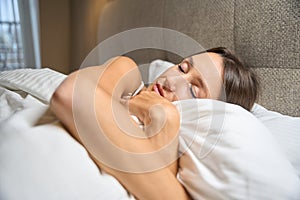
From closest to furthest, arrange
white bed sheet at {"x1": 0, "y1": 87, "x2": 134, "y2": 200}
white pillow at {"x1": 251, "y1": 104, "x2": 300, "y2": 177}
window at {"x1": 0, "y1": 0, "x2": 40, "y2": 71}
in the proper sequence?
white bed sheet at {"x1": 0, "y1": 87, "x2": 134, "y2": 200} → white pillow at {"x1": 251, "y1": 104, "x2": 300, "y2": 177} → window at {"x1": 0, "y1": 0, "x2": 40, "y2": 71}

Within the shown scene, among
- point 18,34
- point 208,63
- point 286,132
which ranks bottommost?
point 18,34

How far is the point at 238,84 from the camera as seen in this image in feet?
2.81

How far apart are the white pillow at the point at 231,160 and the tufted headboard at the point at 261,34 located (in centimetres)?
41

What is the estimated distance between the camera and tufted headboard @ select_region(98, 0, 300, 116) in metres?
0.88

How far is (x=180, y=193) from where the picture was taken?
0.53m

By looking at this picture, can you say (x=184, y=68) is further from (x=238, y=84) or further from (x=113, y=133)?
(x=113, y=133)

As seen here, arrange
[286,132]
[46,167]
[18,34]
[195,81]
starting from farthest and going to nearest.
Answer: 1. [18,34]
2. [195,81]
3. [286,132]
4. [46,167]

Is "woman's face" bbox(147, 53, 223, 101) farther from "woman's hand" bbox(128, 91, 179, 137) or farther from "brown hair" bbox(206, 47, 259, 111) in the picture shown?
"woman's hand" bbox(128, 91, 179, 137)

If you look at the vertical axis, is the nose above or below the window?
above

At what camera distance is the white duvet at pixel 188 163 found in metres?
0.48

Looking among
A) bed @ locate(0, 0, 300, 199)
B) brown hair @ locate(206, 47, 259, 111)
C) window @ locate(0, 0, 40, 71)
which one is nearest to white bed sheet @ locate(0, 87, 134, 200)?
bed @ locate(0, 0, 300, 199)

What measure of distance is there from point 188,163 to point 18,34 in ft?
8.49

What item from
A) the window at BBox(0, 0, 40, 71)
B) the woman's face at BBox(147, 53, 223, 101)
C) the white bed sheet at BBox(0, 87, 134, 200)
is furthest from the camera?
the window at BBox(0, 0, 40, 71)

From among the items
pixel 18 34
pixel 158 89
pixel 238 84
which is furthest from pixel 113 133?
pixel 18 34
